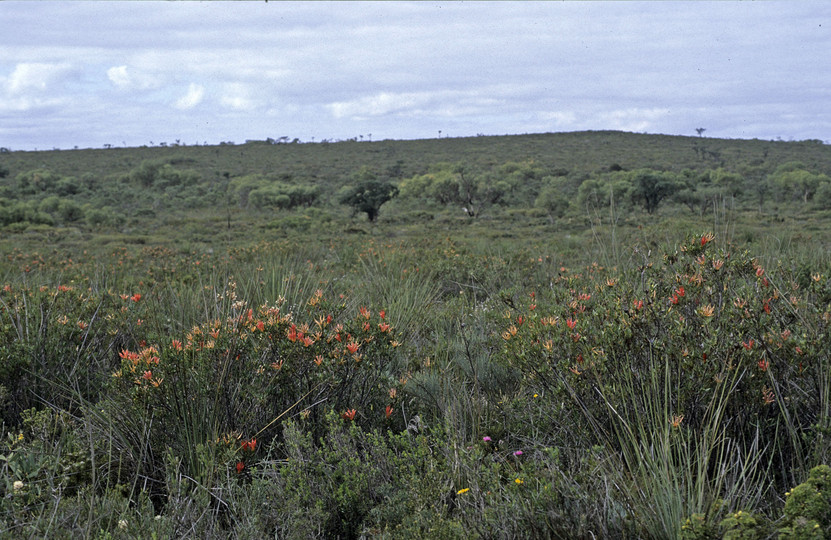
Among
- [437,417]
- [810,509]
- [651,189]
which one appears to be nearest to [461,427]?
[437,417]

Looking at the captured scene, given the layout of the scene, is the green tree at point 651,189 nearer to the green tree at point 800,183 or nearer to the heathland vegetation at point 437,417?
the green tree at point 800,183

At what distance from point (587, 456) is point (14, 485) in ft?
6.75

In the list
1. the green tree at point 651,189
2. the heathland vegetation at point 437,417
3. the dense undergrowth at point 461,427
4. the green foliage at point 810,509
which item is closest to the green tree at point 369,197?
the green tree at point 651,189

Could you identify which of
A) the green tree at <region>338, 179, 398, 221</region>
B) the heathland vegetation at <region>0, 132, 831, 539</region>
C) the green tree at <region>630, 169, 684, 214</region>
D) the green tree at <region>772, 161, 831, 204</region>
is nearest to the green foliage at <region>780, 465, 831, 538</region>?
the heathland vegetation at <region>0, 132, 831, 539</region>

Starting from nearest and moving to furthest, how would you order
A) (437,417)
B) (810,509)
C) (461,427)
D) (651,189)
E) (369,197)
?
(810,509)
(461,427)
(437,417)
(369,197)
(651,189)

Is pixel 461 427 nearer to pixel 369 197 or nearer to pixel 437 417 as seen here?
pixel 437 417

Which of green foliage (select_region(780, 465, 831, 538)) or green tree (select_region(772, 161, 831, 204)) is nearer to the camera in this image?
green foliage (select_region(780, 465, 831, 538))

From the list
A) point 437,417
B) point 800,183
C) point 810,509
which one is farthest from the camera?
point 800,183

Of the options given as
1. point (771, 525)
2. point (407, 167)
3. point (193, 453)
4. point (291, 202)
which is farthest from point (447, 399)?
point (407, 167)

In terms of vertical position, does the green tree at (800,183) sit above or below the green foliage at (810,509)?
above

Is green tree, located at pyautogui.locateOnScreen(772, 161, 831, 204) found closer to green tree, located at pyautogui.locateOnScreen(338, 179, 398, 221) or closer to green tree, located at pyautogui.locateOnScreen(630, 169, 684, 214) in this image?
green tree, located at pyautogui.locateOnScreen(630, 169, 684, 214)

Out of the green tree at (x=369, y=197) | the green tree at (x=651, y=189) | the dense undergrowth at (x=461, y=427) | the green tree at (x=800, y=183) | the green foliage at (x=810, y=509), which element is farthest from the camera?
the green tree at (x=800, y=183)

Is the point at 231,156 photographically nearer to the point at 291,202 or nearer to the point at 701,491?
the point at 291,202

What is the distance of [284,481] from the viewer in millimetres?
2473
